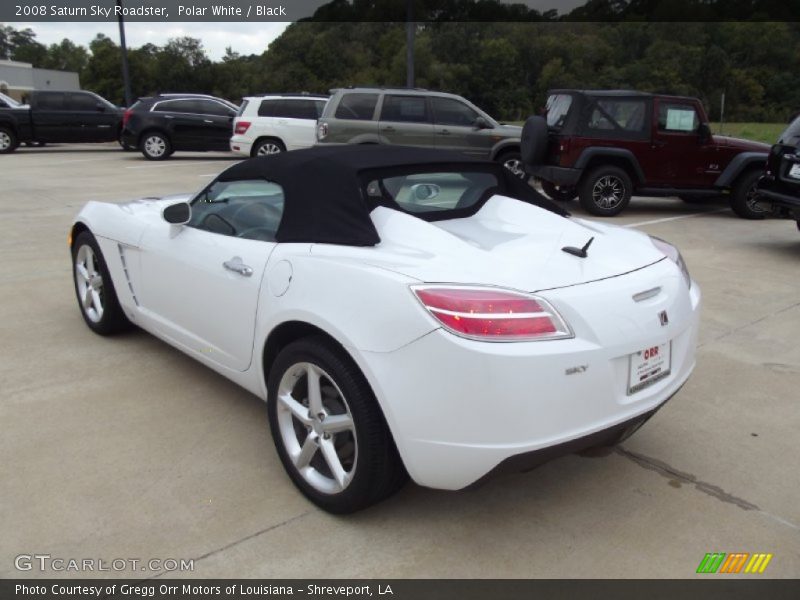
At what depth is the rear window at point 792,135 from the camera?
7496 mm

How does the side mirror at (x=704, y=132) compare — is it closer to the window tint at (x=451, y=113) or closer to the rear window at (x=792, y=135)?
the rear window at (x=792, y=135)

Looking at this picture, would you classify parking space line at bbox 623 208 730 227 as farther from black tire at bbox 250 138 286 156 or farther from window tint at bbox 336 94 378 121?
black tire at bbox 250 138 286 156

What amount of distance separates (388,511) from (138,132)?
17.0m

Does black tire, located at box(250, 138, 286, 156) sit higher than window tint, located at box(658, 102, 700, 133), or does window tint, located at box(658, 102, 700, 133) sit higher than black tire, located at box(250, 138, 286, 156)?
window tint, located at box(658, 102, 700, 133)

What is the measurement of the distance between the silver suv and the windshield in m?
1.98

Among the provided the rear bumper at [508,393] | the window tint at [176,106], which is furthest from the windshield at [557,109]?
the window tint at [176,106]

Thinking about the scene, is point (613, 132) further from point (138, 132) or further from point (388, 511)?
point (138, 132)

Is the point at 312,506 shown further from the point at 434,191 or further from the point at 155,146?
the point at 155,146

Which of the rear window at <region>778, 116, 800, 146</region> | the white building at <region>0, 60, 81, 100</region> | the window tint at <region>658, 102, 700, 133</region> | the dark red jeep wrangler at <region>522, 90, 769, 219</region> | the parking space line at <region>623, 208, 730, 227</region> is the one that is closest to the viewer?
the rear window at <region>778, 116, 800, 146</region>

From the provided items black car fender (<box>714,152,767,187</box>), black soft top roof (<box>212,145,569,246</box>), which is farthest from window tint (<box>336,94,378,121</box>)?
black soft top roof (<box>212,145,569,246</box>)

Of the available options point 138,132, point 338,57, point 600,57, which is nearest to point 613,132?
point 138,132

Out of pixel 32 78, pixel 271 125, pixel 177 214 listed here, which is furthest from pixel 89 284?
pixel 32 78

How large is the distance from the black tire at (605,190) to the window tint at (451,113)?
11.4ft

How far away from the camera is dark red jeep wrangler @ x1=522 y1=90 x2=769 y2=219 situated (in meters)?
9.63
